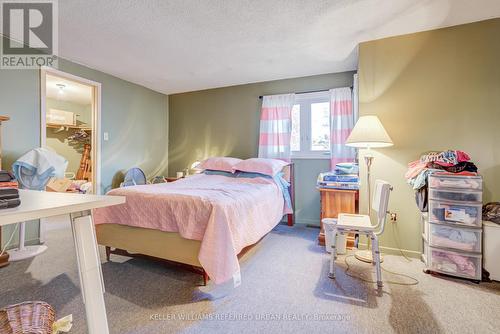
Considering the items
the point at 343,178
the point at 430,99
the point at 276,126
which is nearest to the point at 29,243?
the point at 276,126

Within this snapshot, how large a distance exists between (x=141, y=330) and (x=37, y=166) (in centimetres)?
216

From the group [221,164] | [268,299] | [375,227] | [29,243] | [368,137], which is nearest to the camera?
[268,299]

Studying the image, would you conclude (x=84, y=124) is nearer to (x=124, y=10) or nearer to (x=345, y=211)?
(x=124, y=10)

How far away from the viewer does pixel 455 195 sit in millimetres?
2004

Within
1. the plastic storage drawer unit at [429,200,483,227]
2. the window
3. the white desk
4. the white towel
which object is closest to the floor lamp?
the plastic storage drawer unit at [429,200,483,227]

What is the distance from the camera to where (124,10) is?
210cm

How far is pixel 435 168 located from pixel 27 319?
112 inches

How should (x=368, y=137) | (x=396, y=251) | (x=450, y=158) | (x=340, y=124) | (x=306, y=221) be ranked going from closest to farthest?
1. (x=450, y=158)
2. (x=368, y=137)
3. (x=396, y=251)
4. (x=340, y=124)
5. (x=306, y=221)

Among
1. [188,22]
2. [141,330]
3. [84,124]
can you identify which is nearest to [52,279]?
[141,330]

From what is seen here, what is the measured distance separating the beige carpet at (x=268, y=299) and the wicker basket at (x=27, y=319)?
619mm

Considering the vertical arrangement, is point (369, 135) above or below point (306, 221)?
above

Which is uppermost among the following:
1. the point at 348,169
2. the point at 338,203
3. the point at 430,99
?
the point at 430,99

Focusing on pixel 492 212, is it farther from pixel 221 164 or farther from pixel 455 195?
pixel 221 164

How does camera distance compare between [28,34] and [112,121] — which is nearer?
[28,34]
